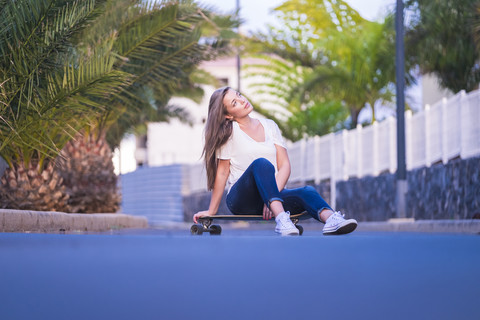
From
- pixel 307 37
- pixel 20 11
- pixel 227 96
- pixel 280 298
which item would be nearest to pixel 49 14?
pixel 20 11

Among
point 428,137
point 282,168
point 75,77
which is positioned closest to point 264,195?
point 282,168

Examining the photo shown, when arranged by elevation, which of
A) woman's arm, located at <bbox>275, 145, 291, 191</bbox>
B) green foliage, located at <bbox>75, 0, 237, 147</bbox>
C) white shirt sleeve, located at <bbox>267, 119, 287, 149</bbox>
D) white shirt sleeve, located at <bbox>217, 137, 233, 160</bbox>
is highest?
green foliage, located at <bbox>75, 0, 237, 147</bbox>

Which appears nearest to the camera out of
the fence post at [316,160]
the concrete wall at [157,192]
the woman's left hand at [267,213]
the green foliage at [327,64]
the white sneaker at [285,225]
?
the white sneaker at [285,225]

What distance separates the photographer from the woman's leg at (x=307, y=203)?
680 cm

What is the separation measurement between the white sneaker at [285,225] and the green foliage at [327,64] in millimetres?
20348

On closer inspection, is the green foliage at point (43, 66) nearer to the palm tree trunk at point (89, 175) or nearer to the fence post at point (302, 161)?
the palm tree trunk at point (89, 175)

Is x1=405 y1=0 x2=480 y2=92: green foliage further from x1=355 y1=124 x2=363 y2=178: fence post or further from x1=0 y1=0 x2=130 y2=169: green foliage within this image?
x1=0 y1=0 x2=130 y2=169: green foliage

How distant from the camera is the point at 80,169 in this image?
16.0 m


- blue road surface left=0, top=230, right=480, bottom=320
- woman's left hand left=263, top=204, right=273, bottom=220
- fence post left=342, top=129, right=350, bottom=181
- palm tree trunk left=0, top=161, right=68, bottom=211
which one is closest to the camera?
blue road surface left=0, top=230, right=480, bottom=320

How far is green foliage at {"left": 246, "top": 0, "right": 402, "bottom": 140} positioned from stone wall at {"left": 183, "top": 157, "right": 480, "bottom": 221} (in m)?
6.27

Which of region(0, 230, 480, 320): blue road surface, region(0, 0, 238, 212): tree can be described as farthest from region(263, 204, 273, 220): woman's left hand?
region(0, 0, 238, 212): tree

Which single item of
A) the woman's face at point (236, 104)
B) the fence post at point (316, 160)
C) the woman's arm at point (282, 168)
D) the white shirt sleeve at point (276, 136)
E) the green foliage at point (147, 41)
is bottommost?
the woman's arm at point (282, 168)

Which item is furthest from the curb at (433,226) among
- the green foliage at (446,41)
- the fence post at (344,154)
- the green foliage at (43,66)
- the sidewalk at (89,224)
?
the green foliage at (446,41)

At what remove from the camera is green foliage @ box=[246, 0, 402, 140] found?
32.0 meters
